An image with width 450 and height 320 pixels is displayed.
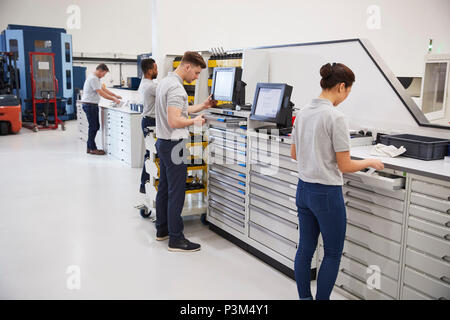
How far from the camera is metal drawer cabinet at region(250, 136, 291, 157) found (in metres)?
2.82

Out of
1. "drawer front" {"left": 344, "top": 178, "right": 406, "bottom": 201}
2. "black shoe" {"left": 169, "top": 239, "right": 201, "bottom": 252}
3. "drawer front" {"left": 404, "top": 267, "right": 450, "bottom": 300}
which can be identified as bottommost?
"black shoe" {"left": 169, "top": 239, "right": 201, "bottom": 252}

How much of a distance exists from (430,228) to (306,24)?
473 cm

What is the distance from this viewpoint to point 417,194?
2121mm

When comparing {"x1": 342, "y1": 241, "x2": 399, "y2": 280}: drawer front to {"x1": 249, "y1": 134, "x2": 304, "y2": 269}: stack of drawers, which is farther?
{"x1": 249, "y1": 134, "x2": 304, "y2": 269}: stack of drawers

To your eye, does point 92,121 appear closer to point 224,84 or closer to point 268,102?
point 224,84

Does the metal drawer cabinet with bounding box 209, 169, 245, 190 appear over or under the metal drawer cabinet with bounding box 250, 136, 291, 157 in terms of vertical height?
under

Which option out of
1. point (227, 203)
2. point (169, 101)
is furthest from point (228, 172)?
point (169, 101)

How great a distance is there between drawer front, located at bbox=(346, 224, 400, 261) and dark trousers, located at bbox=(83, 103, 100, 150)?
5495 millimetres

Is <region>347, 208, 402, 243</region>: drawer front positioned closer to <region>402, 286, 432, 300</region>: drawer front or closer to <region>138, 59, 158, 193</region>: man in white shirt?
<region>402, 286, 432, 300</region>: drawer front

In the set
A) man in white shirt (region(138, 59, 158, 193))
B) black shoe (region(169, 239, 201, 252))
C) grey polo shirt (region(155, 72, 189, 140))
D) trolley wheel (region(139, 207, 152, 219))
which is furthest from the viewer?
man in white shirt (region(138, 59, 158, 193))

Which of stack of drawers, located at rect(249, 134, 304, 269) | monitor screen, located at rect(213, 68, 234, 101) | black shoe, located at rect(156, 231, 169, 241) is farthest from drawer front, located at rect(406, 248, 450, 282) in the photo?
monitor screen, located at rect(213, 68, 234, 101)

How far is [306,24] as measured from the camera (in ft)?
20.2

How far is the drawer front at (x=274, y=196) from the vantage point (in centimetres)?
282

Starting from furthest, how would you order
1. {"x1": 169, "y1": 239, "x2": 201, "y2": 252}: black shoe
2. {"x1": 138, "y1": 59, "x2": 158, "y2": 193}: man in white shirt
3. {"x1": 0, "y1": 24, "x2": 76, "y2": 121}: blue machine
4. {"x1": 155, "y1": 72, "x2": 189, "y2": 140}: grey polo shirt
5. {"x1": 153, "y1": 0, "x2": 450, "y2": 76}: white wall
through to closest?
{"x1": 0, "y1": 24, "x2": 76, "y2": 121}: blue machine, {"x1": 153, "y1": 0, "x2": 450, "y2": 76}: white wall, {"x1": 138, "y1": 59, "x2": 158, "y2": 193}: man in white shirt, {"x1": 169, "y1": 239, "x2": 201, "y2": 252}: black shoe, {"x1": 155, "y1": 72, "x2": 189, "y2": 140}: grey polo shirt
